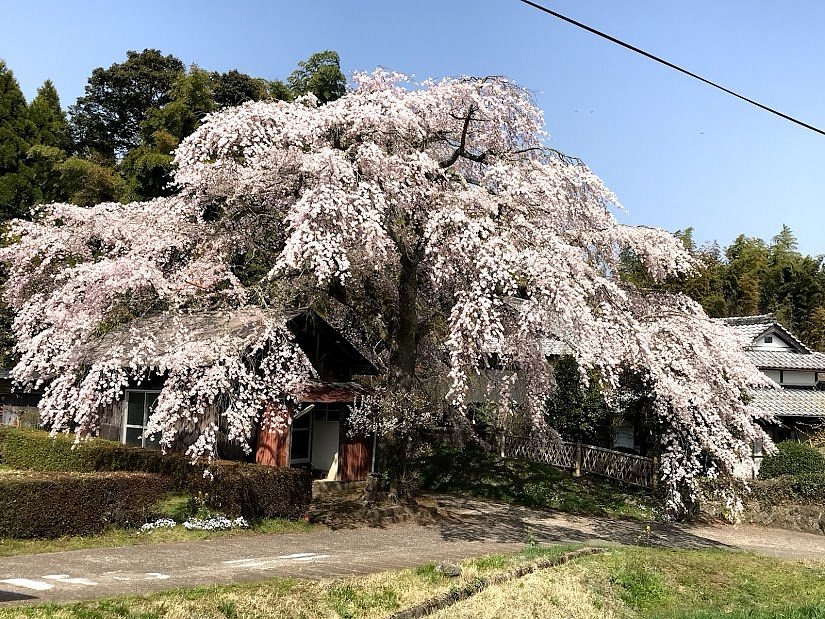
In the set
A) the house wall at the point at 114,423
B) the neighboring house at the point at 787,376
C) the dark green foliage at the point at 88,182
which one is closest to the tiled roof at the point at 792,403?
the neighboring house at the point at 787,376

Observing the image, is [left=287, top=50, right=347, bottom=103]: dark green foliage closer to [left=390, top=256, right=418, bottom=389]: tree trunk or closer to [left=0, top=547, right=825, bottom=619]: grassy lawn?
[left=390, top=256, right=418, bottom=389]: tree trunk

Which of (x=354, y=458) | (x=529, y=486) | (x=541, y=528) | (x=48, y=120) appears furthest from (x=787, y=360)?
(x=48, y=120)

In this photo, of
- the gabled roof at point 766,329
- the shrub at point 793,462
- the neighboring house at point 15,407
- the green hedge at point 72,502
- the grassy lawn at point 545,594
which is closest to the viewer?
the grassy lawn at point 545,594

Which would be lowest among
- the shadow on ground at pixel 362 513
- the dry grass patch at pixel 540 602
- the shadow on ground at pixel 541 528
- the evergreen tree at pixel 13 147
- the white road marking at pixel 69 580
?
the shadow on ground at pixel 541 528

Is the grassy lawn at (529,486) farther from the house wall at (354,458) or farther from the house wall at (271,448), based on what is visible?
the house wall at (271,448)

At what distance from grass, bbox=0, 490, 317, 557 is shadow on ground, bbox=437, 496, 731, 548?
329cm

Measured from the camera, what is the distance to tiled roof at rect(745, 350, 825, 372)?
3002 cm

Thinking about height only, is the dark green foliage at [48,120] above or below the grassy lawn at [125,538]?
above

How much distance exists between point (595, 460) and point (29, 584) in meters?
17.3

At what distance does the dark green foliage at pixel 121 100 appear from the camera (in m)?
40.3

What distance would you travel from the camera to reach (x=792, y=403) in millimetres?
27688

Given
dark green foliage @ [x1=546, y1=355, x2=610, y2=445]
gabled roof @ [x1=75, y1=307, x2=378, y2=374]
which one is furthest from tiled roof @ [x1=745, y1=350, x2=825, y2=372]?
gabled roof @ [x1=75, y1=307, x2=378, y2=374]

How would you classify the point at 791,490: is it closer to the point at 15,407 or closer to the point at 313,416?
the point at 313,416

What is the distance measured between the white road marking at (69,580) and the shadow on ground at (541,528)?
280 inches
